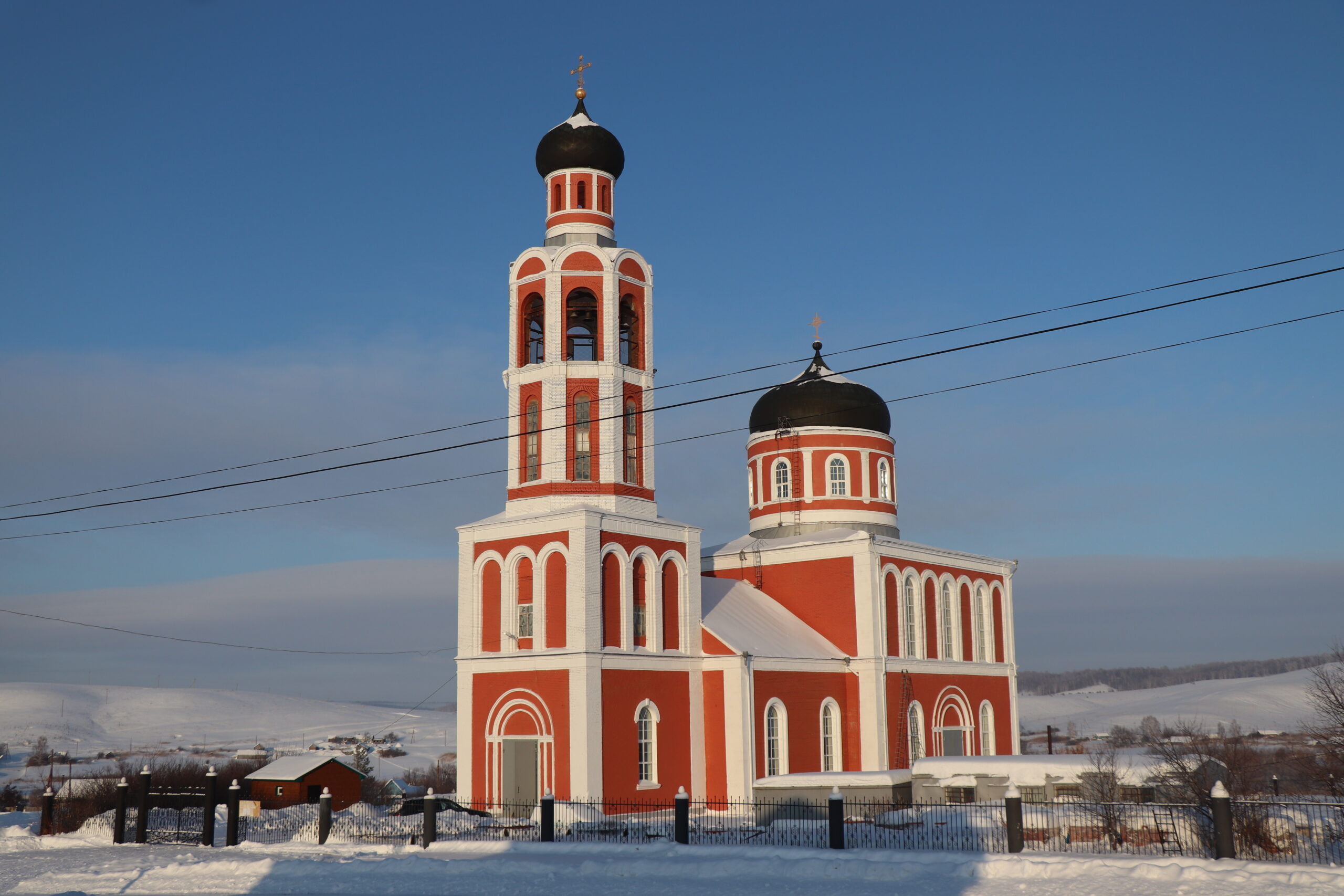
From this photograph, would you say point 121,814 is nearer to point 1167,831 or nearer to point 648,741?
point 648,741

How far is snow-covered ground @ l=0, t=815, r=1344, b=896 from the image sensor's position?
637 inches

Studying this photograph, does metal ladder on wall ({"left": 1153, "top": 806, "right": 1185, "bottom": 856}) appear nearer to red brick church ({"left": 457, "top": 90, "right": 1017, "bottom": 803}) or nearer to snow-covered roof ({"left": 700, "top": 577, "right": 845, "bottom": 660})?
red brick church ({"left": 457, "top": 90, "right": 1017, "bottom": 803})

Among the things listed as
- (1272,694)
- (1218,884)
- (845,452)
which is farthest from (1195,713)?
(1218,884)

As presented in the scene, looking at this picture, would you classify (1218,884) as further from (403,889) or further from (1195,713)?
(1195,713)

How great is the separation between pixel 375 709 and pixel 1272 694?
119 metres

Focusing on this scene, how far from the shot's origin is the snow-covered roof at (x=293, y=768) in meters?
35.5

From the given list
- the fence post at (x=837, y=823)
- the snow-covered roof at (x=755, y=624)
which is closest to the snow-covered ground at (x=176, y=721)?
the snow-covered roof at (x=755, y=624)

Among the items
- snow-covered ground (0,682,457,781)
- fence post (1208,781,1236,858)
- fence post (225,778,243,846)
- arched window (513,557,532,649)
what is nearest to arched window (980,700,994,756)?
arched window (513,557,532,649)

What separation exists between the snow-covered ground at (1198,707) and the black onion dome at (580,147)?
91.3 m

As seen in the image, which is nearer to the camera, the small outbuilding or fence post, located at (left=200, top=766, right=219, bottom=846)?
fence post, located at (left=200, top=766, right=219, bottom=846)

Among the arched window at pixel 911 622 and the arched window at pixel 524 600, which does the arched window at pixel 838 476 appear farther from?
the arched window at pixel 524 600

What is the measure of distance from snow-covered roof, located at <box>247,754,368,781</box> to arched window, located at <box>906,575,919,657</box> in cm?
1767

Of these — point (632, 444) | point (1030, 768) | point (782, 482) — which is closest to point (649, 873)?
point (1030, 768)

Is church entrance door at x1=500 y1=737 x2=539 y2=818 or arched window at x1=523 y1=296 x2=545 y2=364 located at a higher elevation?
arched window at x1=523 y1=296 x2=545 y2=364
